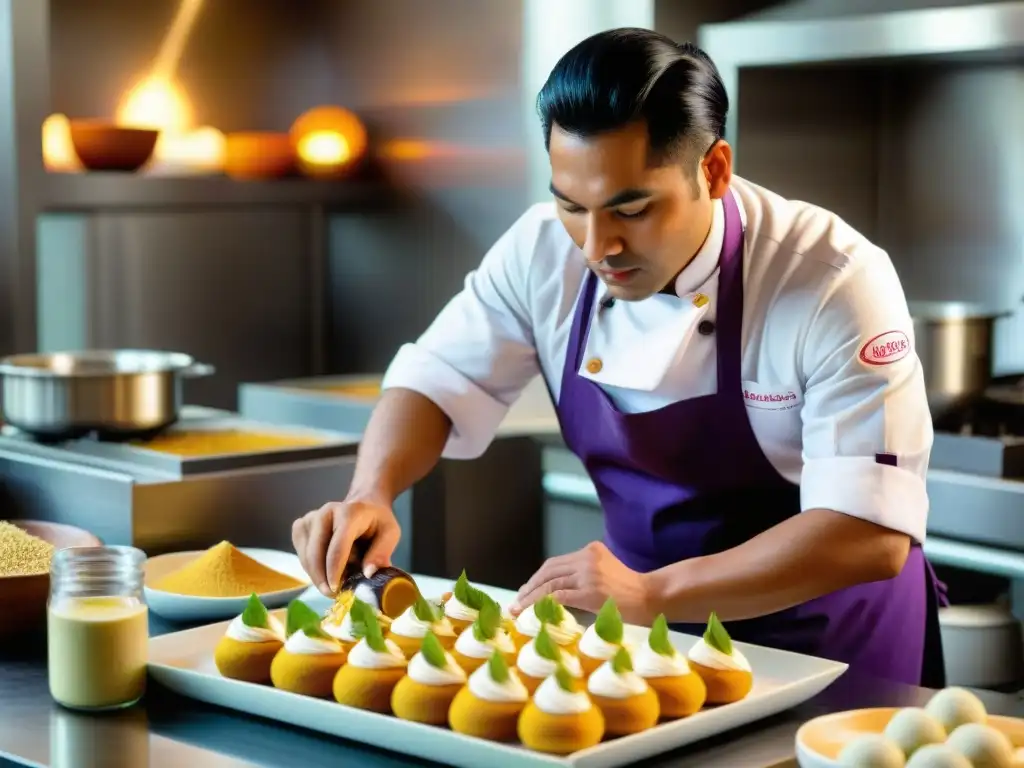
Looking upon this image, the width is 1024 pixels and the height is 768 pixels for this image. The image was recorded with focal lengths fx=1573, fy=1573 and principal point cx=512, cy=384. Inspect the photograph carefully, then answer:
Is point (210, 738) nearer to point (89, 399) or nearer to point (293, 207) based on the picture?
point (89, 399)

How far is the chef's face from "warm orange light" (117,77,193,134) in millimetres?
2418

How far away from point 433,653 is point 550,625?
0.64ft

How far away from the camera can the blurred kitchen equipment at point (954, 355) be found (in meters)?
3.00

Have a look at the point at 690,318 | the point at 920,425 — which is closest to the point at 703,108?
the point at 690,318

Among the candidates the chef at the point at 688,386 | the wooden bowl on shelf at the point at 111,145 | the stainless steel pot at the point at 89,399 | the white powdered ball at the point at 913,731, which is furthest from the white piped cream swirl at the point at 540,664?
the wooden bowl on shelf at the point at 111,145

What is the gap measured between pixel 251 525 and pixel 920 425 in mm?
1082

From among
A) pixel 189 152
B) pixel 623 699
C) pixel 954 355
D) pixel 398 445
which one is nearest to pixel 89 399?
pixel 398 445

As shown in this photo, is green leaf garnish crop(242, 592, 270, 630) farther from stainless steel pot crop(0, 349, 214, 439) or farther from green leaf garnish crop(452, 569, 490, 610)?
stainless steel pot crop(0, 349, 214, 439)

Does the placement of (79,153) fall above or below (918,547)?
above

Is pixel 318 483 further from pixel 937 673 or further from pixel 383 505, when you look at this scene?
pixel 937 673

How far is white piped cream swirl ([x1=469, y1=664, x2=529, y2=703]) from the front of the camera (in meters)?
1.47

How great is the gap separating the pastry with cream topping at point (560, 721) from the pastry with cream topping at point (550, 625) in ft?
0.66

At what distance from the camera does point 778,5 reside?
3.43m

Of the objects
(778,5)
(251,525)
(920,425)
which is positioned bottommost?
(251,525)
